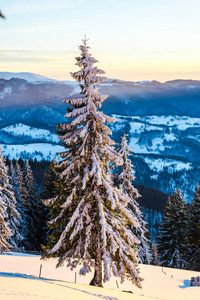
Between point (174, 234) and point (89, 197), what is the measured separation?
31.2 meters

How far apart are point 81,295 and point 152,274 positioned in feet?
59.2

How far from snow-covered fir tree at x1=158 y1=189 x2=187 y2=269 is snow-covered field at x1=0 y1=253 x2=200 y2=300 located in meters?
12.0

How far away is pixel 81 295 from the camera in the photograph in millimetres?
15477

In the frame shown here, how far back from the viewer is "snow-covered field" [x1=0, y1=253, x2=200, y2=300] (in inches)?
578

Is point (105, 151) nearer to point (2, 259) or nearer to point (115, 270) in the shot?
point (115, 270)

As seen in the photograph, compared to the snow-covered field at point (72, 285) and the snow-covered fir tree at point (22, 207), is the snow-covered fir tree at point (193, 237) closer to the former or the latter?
the snow-covered field at point (72, 285)

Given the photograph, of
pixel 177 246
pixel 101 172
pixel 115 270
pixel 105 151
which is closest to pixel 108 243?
pixel 115 270

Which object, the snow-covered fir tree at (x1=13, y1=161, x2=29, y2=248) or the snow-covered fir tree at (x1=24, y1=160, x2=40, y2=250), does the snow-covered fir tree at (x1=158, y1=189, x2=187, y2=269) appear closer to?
the snow-covered fir tree at (x1=24, y1=160, x2=40, y2=250)

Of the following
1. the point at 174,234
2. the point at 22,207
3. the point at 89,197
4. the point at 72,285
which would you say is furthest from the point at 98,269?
the point at 22,207

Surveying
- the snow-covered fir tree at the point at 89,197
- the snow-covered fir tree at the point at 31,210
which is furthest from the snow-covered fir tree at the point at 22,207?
the snow-covered fir tree at the point at 89,197

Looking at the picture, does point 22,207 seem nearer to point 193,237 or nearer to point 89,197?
point 193,237

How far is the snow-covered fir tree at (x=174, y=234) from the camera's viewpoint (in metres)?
45.7

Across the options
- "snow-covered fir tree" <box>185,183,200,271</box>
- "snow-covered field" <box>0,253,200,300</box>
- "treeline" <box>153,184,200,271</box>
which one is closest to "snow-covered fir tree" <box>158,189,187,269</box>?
"treeline" <box>153,184,200,271</box>

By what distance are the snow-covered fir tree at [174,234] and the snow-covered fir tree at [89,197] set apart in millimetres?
29005
